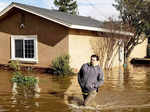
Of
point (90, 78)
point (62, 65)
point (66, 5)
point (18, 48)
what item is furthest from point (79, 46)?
point (66, 5)

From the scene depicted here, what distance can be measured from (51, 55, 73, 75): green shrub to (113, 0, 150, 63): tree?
833 cm

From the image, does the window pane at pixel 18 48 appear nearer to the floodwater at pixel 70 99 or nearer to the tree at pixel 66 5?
the floodwater at pixel 70 99

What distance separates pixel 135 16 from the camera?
814 inches

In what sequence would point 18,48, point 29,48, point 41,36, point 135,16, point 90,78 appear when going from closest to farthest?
point 90,78, point 41,36, point 29,48, point 18,48, point 135,16

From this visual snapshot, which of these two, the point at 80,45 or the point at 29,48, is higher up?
the point at 80,45

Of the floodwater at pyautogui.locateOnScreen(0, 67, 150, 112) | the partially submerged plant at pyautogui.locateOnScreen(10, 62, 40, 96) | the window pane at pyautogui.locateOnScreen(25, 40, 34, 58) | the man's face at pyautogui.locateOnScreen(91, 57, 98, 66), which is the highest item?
the window pane at pyautogui.locateOnScreen(25, 40, 34, 58)

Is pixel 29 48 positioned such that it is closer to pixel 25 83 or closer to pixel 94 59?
pixel 25 83

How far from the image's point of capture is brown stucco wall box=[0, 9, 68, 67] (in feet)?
45.4

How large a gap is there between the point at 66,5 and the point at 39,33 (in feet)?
94.1

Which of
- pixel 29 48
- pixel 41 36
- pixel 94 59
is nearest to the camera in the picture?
pixel 94 59

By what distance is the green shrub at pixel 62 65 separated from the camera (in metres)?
13.2

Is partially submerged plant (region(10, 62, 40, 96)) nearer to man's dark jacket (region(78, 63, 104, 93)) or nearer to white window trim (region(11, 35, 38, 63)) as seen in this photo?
man's dark jacket (region(78, 63, 104, 93))

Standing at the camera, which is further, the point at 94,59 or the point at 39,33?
the point at 39,33

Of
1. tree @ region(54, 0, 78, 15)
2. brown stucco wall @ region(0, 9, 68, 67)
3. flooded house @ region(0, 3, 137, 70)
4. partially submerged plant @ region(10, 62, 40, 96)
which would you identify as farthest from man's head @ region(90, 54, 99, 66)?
tree @ region(54, 0, 78, 15)
